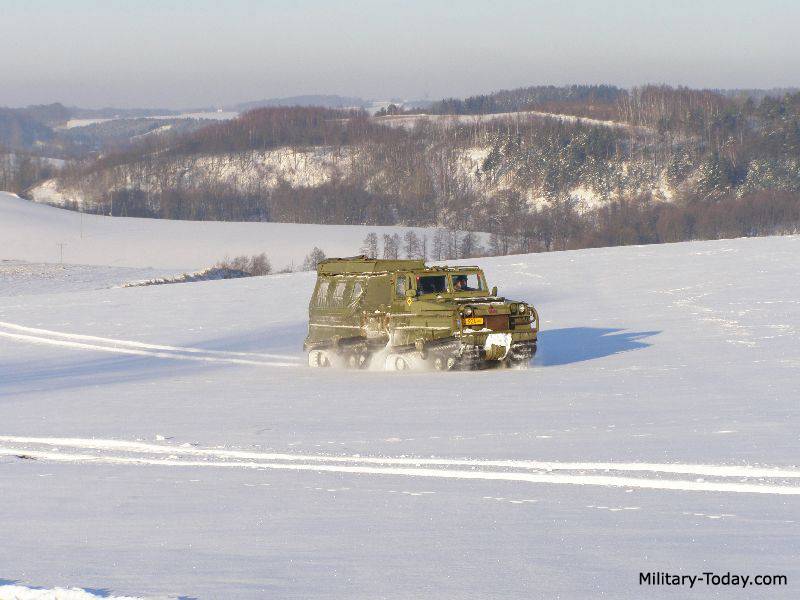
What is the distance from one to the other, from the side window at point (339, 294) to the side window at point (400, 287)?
1692 millimetres

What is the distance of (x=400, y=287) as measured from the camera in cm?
2306

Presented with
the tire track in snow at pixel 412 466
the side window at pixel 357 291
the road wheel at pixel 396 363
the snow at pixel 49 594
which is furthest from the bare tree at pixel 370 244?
the snow at pixel 49 594

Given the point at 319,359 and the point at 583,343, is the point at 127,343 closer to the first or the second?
the point at 319,359

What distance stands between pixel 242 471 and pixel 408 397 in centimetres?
658

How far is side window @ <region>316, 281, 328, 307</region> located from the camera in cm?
2495

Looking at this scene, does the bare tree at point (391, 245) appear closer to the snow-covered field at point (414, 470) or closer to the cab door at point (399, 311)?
the snow-covered field at point (414, 470)

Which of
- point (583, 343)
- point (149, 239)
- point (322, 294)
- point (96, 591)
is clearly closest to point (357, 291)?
point (322, 294)

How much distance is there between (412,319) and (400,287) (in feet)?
3.26

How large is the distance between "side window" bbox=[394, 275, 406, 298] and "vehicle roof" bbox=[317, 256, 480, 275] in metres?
0.23

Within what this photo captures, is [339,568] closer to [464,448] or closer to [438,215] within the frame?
[464,448]

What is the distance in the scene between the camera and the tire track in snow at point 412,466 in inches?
408

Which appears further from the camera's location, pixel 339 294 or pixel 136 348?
pixel 136 348

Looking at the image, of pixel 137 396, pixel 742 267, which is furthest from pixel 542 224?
pixel 137 396

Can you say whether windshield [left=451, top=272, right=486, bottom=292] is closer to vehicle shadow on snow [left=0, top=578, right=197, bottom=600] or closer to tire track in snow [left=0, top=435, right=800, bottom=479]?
tire track in snow [left=0, top=435, right=800, bottom=479]
